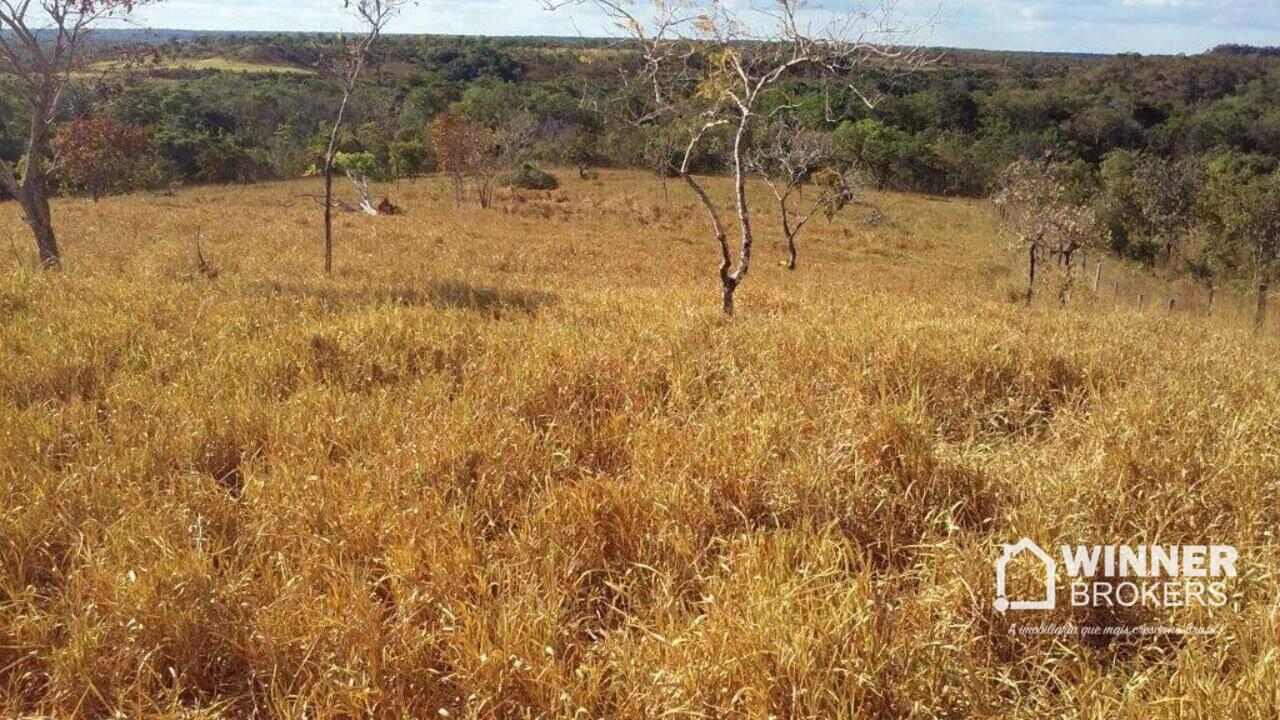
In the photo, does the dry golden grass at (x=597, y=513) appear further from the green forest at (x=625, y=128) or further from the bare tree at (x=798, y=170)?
the bare tree at (x=798, y=170)

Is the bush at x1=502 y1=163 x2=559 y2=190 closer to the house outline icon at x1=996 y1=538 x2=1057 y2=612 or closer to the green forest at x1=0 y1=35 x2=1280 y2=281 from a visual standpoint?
the green forest at x1=0 y1=35 x2=1280 y2=281

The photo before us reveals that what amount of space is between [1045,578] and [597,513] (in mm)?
1453

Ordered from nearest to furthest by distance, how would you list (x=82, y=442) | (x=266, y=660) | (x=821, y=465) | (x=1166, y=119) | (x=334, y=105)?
1. (x=266, y=660)
2. (x=821, y=465)
3. (x=82, y=442)
4. (x=334, y=105)
5. (x=1166, y=119)

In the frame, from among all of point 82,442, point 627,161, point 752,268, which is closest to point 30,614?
point 82,442

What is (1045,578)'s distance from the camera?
221 cm

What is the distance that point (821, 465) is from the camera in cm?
288

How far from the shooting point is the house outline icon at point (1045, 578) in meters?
2.16

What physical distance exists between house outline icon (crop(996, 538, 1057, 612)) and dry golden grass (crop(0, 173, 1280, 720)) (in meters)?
0.05

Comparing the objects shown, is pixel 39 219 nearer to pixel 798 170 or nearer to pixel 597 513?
pixel 597 513

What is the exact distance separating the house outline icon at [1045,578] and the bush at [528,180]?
137 feet

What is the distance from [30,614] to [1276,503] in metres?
4.11

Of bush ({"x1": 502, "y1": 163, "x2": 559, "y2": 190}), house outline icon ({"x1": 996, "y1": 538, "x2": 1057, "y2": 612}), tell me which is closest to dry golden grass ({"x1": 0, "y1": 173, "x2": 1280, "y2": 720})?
house outline icon ({"x1": 996, "y1": 538, "x2": 1057, "y2": 612})

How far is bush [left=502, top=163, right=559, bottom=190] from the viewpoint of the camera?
4269 cm

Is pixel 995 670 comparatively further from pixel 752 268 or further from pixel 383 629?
pixel 752 268
